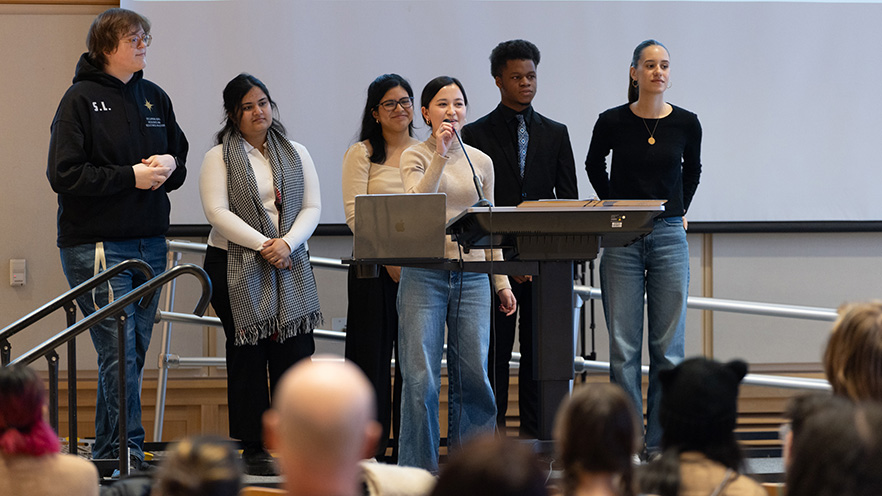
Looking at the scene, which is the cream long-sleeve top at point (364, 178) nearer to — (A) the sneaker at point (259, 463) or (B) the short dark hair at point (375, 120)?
(B) the short dark hair at point (375, 120)

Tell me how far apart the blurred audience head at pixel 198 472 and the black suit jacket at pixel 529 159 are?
8.82 feet

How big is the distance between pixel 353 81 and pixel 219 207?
1407 millimetres

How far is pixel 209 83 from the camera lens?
469cm

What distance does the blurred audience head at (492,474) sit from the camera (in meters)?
A: 1.13

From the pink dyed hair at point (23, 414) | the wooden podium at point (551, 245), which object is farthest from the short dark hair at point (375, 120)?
the pink dyed hair at point (23, 414)

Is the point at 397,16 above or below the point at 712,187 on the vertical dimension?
above

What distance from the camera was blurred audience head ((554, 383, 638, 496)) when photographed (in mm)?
1399

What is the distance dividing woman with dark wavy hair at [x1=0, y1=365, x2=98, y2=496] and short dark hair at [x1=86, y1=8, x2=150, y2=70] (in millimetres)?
2155

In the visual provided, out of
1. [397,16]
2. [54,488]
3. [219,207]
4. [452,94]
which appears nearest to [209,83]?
[397,16]

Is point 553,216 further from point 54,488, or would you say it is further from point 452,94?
point 54,488

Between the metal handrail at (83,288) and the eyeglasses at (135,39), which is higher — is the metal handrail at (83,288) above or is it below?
below

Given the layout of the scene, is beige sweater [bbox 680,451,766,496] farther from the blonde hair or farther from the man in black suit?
the man in black suit

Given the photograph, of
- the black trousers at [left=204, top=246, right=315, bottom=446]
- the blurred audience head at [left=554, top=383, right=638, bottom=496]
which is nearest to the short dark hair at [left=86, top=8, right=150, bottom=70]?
the black trousers at [left=204, top=246, right=315, bottom=446]

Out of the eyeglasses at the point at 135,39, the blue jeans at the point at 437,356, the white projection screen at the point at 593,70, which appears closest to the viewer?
the blue jeans at the point at 437,356
